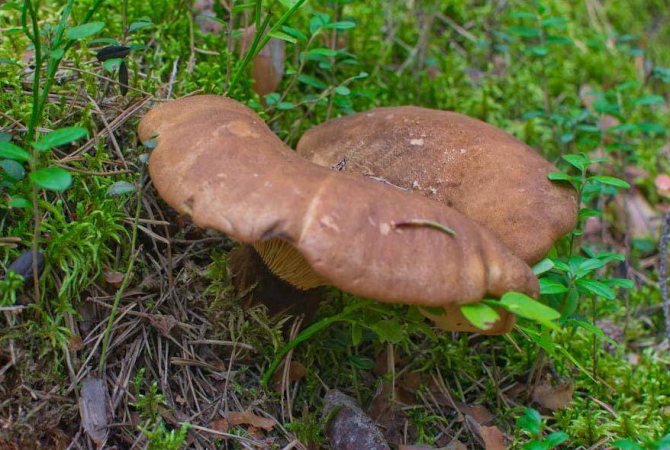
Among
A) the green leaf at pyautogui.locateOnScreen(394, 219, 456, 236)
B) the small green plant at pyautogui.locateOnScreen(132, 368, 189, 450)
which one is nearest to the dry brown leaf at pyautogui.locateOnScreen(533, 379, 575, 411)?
the green leaf at pyautogui.locateOnScreen(394, 219, 456, 236)

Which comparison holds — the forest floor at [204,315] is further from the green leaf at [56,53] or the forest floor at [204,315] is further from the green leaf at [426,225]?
the green leaf at [426,225]

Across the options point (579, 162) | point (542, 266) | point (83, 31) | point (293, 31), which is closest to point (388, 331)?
point (542, 266)

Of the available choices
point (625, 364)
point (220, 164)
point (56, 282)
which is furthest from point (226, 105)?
point (625, 364)

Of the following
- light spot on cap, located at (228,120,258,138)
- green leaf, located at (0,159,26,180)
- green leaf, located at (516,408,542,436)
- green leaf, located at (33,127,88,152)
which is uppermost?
light spot on cap, located at (228,120,258,138)

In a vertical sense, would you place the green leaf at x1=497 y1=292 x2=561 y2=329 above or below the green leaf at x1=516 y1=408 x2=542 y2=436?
above

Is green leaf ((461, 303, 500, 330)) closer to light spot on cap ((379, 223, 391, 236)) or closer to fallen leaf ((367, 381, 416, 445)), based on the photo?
light spot on cap ((379, 223, 391, 236))

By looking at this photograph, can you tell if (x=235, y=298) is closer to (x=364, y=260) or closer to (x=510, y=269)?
(x=364, y=260)
